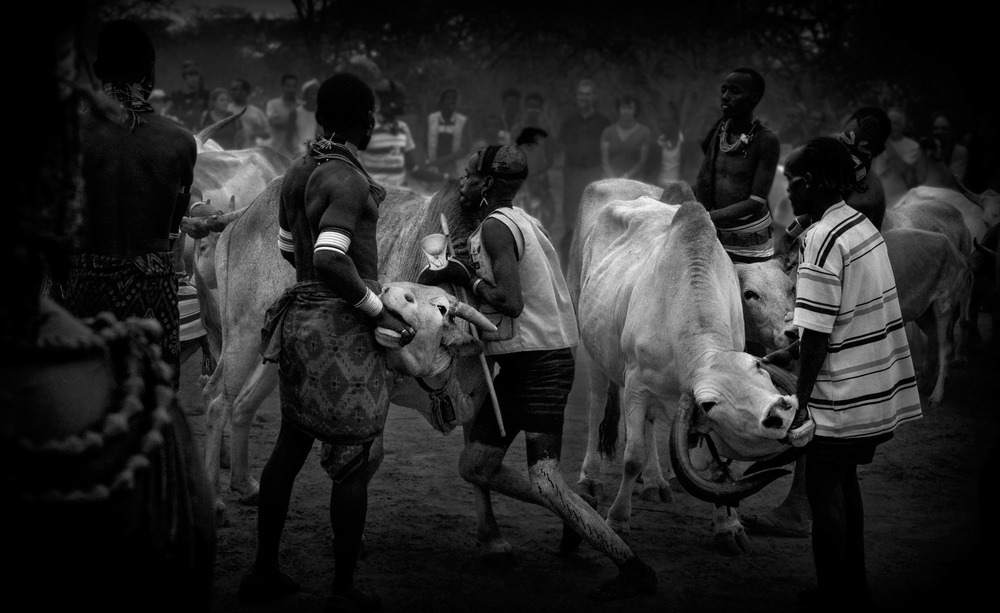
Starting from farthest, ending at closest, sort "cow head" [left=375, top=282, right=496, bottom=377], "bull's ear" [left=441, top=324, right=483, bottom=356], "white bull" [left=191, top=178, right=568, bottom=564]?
1. "white bull" [left=191, top=178, right=568, bottom=564]
2. "bull's ear" [left=441, top=324, right=483, bottom=356]
3. "cow head" [left=375, top=282, right=496, bottom=377]

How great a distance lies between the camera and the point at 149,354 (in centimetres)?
259

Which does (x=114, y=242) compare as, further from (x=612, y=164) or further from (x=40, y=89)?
(x=612, y=164)

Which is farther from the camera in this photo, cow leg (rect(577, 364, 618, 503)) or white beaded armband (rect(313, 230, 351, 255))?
cow leg (rect(577, 364, 618, 503))

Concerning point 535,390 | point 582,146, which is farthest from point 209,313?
point 582,146

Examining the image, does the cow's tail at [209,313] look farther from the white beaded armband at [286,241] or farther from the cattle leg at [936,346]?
the cattle leg at [936,346]

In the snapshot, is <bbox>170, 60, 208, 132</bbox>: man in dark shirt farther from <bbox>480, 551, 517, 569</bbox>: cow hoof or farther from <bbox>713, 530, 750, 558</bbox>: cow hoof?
<bbox>713, 530, 750, 558</bbox>: cow hoof

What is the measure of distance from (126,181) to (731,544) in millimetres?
3558

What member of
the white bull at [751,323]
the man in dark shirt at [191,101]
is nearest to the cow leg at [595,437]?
the white bull at [751,323]

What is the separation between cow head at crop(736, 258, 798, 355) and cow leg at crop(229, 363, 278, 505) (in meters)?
2.80

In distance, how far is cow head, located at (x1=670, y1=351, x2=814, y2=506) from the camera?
421cm

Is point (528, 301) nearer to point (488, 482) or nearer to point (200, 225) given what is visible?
point (488, 482)

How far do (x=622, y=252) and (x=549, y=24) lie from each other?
39.2 ft

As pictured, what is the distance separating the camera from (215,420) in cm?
582

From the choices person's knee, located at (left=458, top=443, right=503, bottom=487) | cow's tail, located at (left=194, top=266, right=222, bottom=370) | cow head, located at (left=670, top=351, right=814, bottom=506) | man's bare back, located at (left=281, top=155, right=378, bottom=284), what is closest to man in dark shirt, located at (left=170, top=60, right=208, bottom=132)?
cow's tail, located at (left=194, top=266, right=222, bottom=370)
